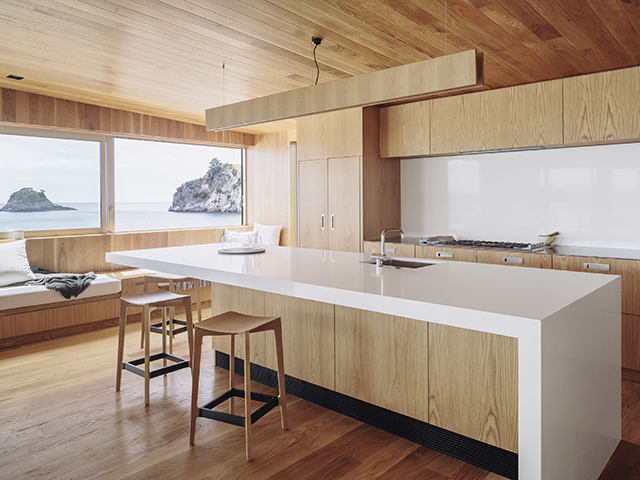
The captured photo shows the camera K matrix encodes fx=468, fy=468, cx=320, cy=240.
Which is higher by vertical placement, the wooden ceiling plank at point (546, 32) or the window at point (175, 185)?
the wooden ceiling plank at point (546, 32)

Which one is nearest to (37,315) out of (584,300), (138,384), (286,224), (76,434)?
(138,384)

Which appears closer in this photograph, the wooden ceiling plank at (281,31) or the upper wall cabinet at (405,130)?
the wooden ceiling plank at (281,31)

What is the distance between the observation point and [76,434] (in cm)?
248

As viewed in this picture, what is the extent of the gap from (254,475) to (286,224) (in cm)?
469

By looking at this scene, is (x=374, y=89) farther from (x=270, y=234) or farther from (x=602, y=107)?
(x=270, y=234)

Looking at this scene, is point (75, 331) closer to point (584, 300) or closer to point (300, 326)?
point (300, 326)

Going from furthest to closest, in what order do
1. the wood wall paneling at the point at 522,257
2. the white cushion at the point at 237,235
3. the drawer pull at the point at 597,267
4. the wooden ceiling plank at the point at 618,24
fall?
1. the white cushion at the point at 237,235
2. the wood wall paneling at the point at 522,257
3. the drawer pull at the point at 597,267
4. the wooden ceiling plank at the point at 618,24

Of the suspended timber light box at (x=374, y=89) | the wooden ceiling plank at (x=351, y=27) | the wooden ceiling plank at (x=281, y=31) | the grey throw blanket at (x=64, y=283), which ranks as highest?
the wooden ceiling plank at (x=281, y=31)

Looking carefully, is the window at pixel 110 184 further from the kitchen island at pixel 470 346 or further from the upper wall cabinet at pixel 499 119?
the upper wall cabinet at pixel 499 119

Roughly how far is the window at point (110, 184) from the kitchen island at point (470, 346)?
9.33ft

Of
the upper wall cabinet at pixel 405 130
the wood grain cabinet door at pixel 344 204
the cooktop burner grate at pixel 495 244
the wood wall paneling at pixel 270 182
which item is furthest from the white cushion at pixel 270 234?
the cooktop burner grate at pixel 495 244

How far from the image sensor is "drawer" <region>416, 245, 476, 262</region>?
13.2 ft

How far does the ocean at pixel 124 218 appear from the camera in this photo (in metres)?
4.93

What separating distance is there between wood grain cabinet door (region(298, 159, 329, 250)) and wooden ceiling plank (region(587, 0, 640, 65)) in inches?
111
